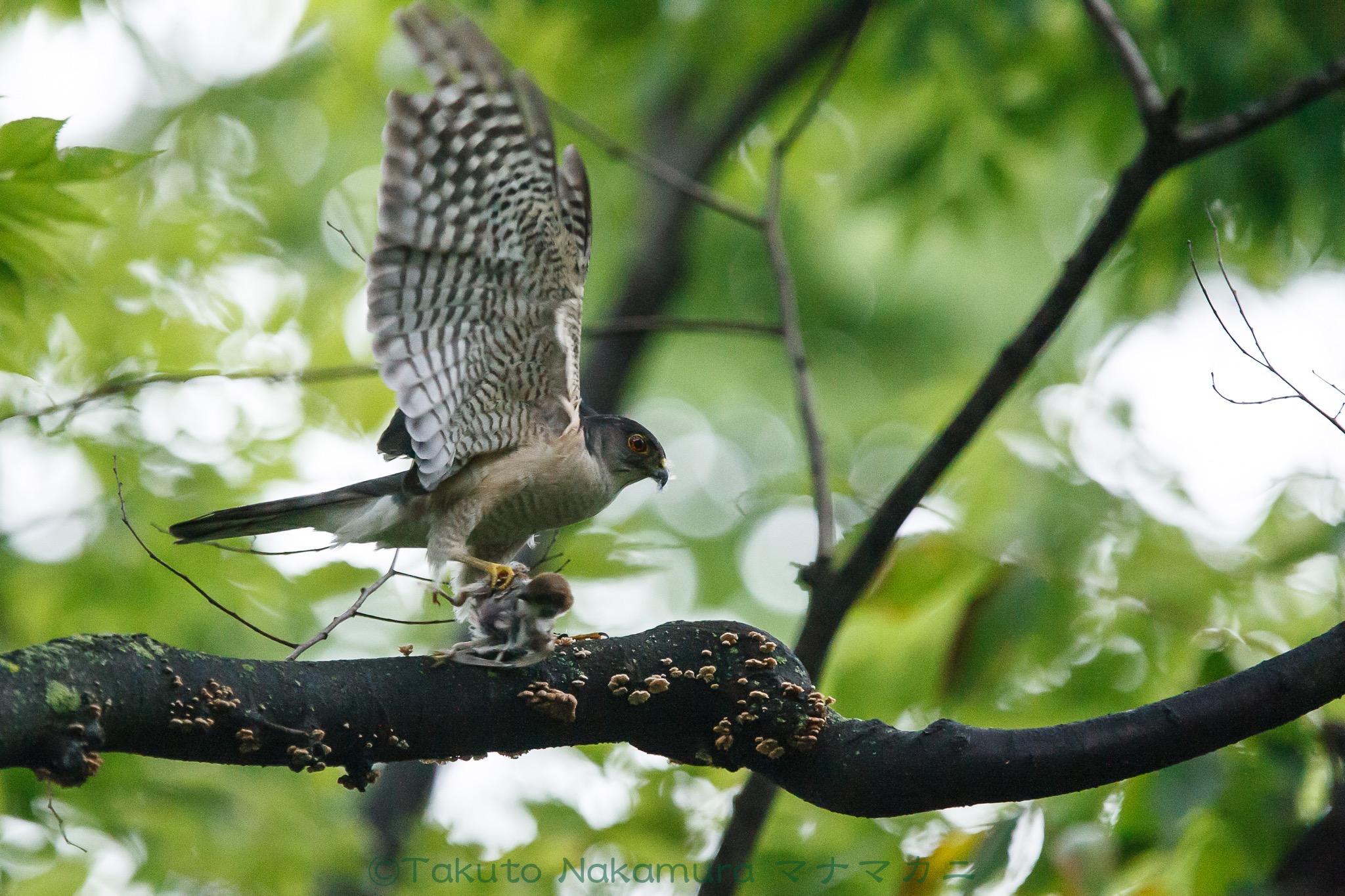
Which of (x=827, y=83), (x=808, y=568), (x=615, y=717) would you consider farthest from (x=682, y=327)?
(x=615, y=717)

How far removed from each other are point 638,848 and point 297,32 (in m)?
6.00

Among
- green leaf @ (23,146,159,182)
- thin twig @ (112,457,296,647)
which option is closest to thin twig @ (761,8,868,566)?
thin twig @ (112,457,296,647)

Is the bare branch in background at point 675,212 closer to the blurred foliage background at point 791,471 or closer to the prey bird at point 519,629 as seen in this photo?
the blurred foliage background at point 791,471

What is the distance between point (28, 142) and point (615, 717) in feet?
7.09

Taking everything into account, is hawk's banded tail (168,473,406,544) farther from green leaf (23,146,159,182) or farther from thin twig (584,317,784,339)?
green leaf (23,146,159,182)

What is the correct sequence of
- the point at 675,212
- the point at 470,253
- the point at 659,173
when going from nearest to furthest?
the point at 470,253, the point at 659,173, the point at 675,212

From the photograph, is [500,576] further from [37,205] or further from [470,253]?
[37,205]

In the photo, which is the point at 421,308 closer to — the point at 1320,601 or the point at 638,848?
the point at 638,848

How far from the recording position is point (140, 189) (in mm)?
6195

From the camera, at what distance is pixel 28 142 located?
9.84 ft

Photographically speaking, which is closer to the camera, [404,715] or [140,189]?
[404,715]

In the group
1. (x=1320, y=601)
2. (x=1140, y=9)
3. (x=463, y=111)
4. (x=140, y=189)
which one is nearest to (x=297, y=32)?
(x=140, y=189)

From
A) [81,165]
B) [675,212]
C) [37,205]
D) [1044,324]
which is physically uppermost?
[675,212]

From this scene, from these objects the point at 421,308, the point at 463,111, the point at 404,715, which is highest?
the point at 463,111
